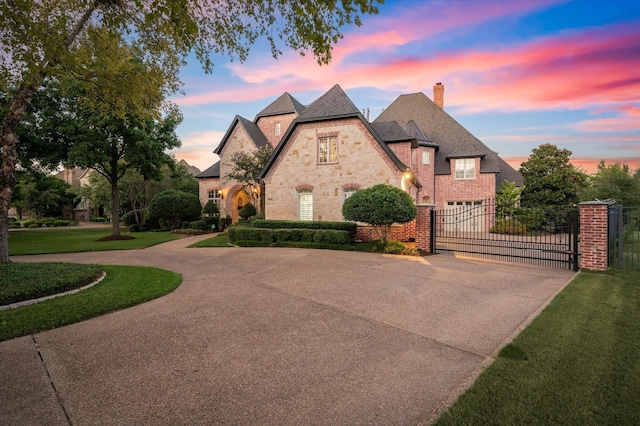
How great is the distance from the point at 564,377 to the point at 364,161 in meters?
14.6

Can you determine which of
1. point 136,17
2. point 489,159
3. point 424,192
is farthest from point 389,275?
point 489,159

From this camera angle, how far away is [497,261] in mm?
10852

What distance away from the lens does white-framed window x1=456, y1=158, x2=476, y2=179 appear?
73.5ft

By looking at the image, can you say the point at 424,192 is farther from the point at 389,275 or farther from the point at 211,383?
the point at 211,383

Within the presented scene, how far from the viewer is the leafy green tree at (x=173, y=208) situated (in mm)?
26234

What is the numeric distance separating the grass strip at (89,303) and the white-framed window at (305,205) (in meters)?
10.7

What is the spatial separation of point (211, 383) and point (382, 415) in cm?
178

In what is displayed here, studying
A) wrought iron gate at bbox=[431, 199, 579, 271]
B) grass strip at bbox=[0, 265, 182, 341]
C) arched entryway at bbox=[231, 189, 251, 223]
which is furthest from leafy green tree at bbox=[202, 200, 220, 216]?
grass strip at bbox=[0, 265, 182, 341]

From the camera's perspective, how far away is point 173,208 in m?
26.3

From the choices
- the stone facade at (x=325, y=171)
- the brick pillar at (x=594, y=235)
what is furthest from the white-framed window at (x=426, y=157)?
the brick pillar at (x=594, y=235)

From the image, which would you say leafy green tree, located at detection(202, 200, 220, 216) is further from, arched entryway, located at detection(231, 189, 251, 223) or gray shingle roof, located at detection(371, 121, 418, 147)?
gray shingle roof, located at detection(371, 121, 418, 147)

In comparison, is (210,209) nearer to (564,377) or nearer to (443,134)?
(443,134)

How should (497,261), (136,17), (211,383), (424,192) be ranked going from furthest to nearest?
(424,192) < (497,261) < (136,17) < (211,383)

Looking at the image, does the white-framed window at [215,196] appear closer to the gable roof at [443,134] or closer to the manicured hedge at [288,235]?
the manicured hedge at [288,235]
